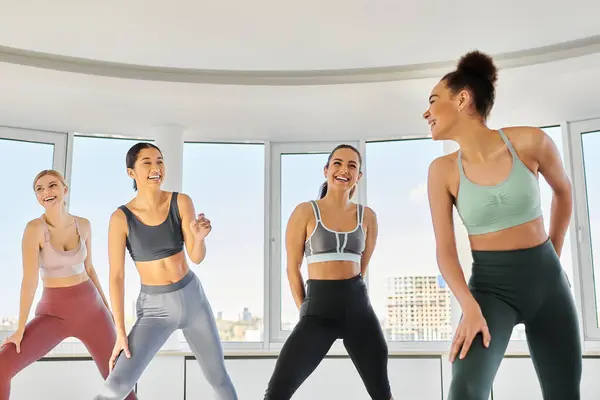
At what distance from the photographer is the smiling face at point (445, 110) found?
193 centimetres

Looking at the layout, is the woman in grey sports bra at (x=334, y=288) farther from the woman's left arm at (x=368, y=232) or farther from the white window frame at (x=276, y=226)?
the white window frame at (x=276, y=226)

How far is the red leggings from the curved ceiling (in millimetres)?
1575

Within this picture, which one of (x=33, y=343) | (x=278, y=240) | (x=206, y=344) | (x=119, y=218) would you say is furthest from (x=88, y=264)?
(x=278, y=240)

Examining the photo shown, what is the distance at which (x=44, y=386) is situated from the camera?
14.7ft

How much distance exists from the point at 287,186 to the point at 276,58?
1.75 meters

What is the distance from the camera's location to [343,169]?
119 inches

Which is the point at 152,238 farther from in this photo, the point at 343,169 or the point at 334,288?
the point at 343,169

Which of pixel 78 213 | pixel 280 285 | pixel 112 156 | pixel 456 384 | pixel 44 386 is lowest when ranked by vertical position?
pixel 44 386

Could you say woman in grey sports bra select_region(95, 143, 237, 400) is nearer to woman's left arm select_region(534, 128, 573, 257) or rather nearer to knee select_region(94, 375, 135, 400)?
knee select_region(94, 375, 135, 400)

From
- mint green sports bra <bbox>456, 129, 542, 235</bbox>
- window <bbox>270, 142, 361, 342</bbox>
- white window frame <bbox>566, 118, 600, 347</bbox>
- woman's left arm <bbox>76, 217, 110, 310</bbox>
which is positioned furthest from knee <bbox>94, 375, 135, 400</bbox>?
white window frame <bbox>566, 118, 600, 347</bbox>

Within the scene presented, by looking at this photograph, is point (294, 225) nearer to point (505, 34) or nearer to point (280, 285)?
point (505, 34)

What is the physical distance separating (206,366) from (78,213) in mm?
3172

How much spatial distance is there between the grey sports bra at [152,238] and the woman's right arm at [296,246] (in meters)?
0.54

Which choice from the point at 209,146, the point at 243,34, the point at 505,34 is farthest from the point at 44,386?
the point at 505,34
